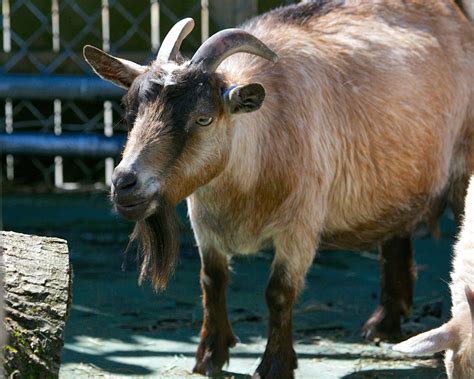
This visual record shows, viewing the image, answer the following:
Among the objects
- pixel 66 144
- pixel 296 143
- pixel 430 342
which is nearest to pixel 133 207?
pixel 296 143

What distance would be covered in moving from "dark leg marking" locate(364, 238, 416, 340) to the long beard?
148 cm

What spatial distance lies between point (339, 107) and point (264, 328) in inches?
55.5

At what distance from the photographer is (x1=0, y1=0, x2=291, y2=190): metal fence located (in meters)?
9.09

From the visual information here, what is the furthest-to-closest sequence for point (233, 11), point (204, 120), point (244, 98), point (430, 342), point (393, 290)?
point (233, 11)
point (393, 290)
point (244, 98)
point (204, 120)
point (430, 342)

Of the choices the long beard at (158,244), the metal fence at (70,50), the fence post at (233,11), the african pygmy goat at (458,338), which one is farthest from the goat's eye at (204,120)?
the metal fence at (70,50)

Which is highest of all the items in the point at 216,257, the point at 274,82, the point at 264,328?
the point at 274,82

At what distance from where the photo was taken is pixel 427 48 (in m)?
6.09

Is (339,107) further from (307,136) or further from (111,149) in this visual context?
(111,149)

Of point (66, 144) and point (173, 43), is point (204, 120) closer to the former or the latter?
point (173, 43)

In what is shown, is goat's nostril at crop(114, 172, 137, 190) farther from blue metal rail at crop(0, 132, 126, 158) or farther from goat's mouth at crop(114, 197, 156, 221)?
blue metal rail at crop(0, 132, 126, 158)

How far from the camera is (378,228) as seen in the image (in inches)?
233

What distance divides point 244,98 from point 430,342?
1.56 meters

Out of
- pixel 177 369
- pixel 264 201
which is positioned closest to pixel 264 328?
pixel 177 369

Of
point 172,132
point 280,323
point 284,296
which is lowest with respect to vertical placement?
point 280,323
